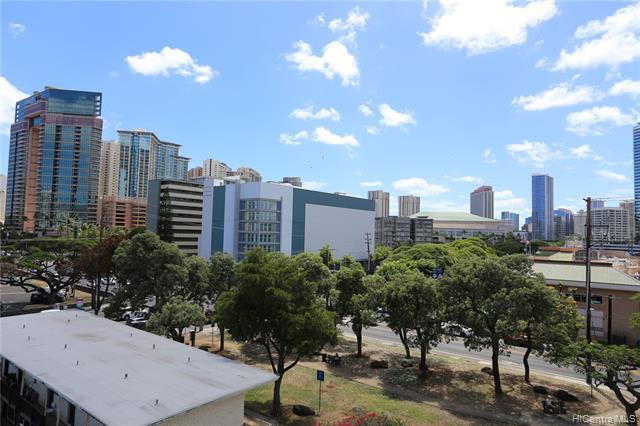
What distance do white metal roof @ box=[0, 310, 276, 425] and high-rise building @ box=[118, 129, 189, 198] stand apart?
16534 centimetres

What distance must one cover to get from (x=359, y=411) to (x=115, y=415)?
11645 millimetres

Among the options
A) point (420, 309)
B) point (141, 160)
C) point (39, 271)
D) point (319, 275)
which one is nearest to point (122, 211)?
point (141, 160)

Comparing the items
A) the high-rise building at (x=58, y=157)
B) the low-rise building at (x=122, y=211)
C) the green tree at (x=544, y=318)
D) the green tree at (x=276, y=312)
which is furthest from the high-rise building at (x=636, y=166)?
the high-rise building at (x=58, y=157)

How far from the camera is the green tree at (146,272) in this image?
A: 96.3ft

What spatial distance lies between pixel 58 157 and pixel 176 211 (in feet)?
203

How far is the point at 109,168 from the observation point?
165 m

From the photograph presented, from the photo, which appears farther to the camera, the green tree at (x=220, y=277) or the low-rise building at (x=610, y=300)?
the low-rise building at (x=610, y=300)

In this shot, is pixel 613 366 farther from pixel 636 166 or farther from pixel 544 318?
pixel 636 166

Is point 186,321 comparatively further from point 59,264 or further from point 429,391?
point 59,264

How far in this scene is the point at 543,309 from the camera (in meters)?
21.0

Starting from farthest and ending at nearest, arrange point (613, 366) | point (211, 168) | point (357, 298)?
1. point (211, 168)
2. point (357, 298)
3. point (613, 366)

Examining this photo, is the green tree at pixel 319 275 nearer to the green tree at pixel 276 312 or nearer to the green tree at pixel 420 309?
the green tree at pixel 420 309

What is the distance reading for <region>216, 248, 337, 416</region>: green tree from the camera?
18234 mm

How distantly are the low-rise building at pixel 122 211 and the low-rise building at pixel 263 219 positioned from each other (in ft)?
252
